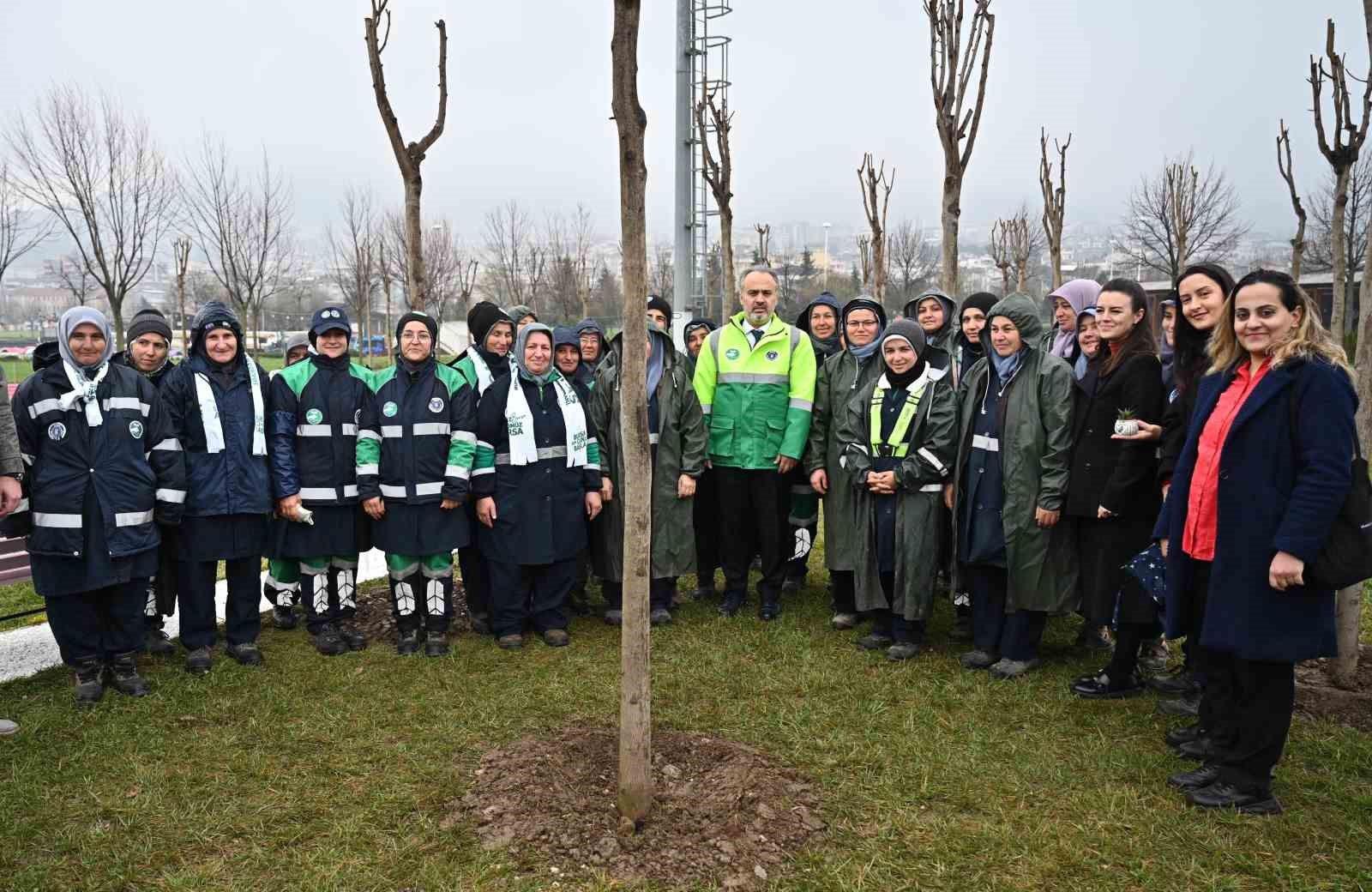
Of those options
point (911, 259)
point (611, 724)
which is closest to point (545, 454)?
point (611, 724)

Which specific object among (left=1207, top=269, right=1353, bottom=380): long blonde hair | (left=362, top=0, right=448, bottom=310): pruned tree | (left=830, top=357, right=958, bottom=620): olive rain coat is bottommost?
(left=830, top=357, right=958, bottom=620): olive rain coat

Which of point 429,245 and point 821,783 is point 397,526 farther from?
point 429,245

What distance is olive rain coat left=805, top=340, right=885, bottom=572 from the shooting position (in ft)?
19.0

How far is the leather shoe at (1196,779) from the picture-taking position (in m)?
3.67

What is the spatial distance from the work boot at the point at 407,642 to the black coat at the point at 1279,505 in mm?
4433

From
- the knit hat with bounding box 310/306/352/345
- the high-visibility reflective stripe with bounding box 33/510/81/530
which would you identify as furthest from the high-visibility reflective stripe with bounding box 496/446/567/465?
the high-visibility reflective stripe with bounding box 33/510/81/530

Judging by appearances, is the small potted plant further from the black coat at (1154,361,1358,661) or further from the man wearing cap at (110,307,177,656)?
the man wearing cap at (110,307,177,656)

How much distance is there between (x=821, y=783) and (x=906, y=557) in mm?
1880

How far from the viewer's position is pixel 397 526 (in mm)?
5449

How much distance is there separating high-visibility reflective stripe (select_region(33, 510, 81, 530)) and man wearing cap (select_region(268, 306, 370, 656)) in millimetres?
1065

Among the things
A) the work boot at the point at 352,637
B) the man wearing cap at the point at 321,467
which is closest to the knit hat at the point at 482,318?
the man wearing cap at the point at 321,467

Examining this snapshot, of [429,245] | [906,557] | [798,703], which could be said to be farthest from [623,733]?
[429,245]

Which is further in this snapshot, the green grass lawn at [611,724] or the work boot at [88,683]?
the work boot at [88,683]

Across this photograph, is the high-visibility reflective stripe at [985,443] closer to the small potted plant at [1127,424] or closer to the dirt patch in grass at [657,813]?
the small potted plant at [1127,424]
